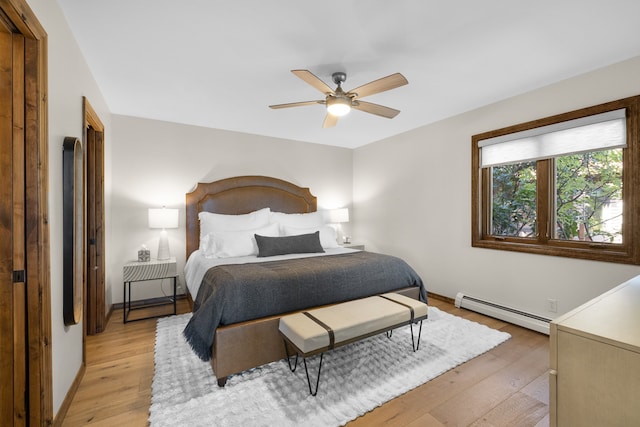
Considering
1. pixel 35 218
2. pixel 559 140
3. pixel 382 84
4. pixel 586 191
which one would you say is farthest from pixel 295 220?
pixel 586 191

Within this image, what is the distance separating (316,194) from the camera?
4957 mm

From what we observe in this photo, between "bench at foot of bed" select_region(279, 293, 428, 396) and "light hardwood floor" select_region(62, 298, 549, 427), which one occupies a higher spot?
"bench at foot of bed" select_region(279, 293, 428, 396)

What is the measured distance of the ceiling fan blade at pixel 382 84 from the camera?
6.71ft

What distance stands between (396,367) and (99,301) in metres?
2.85

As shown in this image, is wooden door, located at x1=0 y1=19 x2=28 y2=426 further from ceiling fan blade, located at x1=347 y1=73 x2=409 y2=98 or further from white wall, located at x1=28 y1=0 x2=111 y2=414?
ceiling fan blade, located at x1=347 y1=73 x2=409 y2=98

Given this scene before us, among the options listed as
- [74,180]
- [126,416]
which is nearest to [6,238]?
[74,180]

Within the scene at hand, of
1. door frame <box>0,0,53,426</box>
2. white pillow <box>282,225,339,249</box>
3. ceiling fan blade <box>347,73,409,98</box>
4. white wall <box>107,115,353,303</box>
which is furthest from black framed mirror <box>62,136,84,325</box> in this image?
white pillow <box>282,225,339,249</box>

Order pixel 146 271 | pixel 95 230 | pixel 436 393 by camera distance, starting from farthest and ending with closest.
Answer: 1. pixel 146 271
2. pixel 95 230
3. pixel 436 393

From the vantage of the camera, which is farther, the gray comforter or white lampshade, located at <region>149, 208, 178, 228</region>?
white lampshade, located at <region>149, 208, 178, 228</region>

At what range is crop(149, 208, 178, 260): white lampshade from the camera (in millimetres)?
3352

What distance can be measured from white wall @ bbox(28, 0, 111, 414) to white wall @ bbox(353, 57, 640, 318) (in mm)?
3772

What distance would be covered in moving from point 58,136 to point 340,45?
1.89m

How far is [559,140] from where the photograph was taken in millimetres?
Answer: 2691

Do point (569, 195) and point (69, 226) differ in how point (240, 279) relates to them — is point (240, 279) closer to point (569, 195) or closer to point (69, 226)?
point (69, 226)
